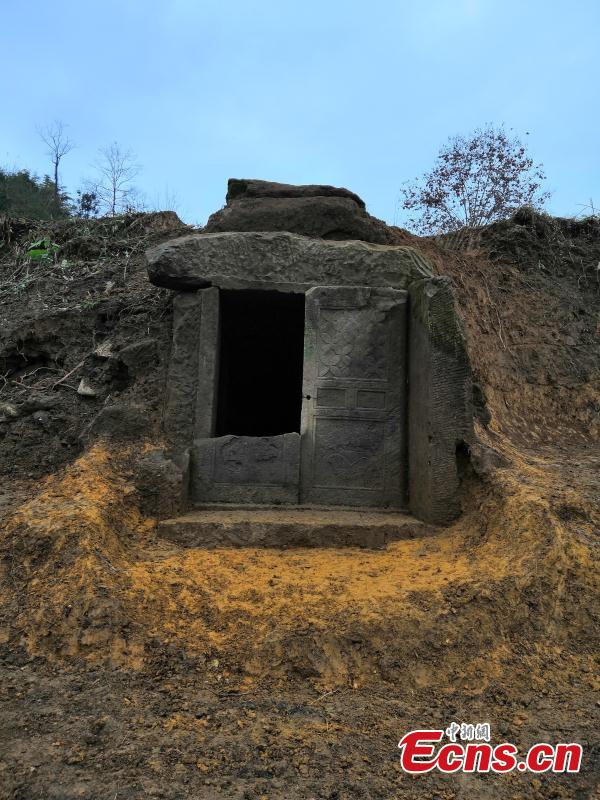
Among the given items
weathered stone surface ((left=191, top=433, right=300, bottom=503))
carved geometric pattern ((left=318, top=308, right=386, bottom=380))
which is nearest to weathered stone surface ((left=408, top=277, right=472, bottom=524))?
carved geometric pattern ((left=318, top=308, right=386, bottom=380))

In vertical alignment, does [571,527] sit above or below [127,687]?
above

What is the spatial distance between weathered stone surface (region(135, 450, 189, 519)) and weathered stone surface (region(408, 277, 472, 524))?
5.69ft

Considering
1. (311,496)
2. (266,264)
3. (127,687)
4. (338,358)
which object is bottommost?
(127,687)

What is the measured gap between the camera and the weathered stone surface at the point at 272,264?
4.89 meters

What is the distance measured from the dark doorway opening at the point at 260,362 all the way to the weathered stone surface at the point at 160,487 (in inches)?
44.2

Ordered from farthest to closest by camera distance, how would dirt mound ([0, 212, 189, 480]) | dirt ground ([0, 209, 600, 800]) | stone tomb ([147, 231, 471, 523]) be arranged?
dirt mound ([0, 212, 189, 480]) < stone tomb ([147, 231, 471, 523]) < dirt ground ([0, 209, 600, 800])

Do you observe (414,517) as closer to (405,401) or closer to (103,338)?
(405,401)

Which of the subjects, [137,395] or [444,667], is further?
[137,395]

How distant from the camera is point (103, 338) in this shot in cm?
586

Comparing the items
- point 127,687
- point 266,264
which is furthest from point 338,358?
point 127,687

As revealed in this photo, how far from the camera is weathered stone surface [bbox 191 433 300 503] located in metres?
4.66

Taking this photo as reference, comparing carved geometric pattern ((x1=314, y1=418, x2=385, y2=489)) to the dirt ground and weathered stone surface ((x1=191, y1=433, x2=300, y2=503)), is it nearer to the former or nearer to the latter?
weathered stone surface ((x1=191, y1=433, x2=300, y2=503))

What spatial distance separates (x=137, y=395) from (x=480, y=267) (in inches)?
183

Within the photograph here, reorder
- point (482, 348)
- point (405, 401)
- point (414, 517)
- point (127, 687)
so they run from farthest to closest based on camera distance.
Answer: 1. point (482, 348)
2. point (405, 401)
3. point (414, 517)
4. point (127, 687)
